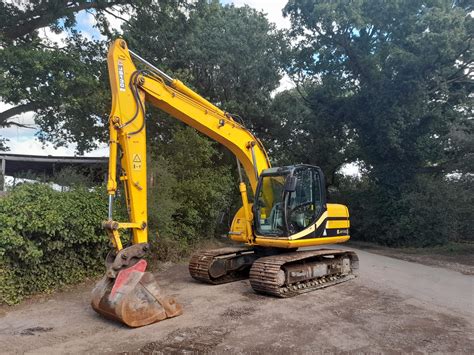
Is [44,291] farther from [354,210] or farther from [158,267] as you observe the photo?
[354,210]

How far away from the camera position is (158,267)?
945 cm

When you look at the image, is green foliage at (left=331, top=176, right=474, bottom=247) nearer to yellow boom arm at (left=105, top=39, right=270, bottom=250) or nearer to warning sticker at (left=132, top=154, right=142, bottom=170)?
yellow boom arm at (left=105, top=39, right=270, bottom=250)

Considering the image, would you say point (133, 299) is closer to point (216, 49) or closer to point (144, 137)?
point (144, 137)

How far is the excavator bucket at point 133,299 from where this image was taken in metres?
5.02

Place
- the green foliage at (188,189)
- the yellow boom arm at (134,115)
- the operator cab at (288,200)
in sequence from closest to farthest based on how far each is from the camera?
the yellow boom arm at (134,115), the operator cab at (288,200), the green foliage at (188,189)

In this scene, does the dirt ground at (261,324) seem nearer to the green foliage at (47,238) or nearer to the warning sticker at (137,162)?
the green foliage at (47,238)

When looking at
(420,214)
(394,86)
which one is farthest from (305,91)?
(420,214)

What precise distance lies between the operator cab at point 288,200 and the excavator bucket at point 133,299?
2597 millimetres

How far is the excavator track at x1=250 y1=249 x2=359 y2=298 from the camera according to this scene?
6.63 meters

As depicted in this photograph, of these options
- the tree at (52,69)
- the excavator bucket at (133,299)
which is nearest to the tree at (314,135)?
the tree at (52,69)

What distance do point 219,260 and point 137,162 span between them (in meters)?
2.79

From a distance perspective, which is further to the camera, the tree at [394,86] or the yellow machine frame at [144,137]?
the tree at [394,86]

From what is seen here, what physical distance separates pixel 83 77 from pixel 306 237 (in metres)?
7.75

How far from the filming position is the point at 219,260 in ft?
25.3
